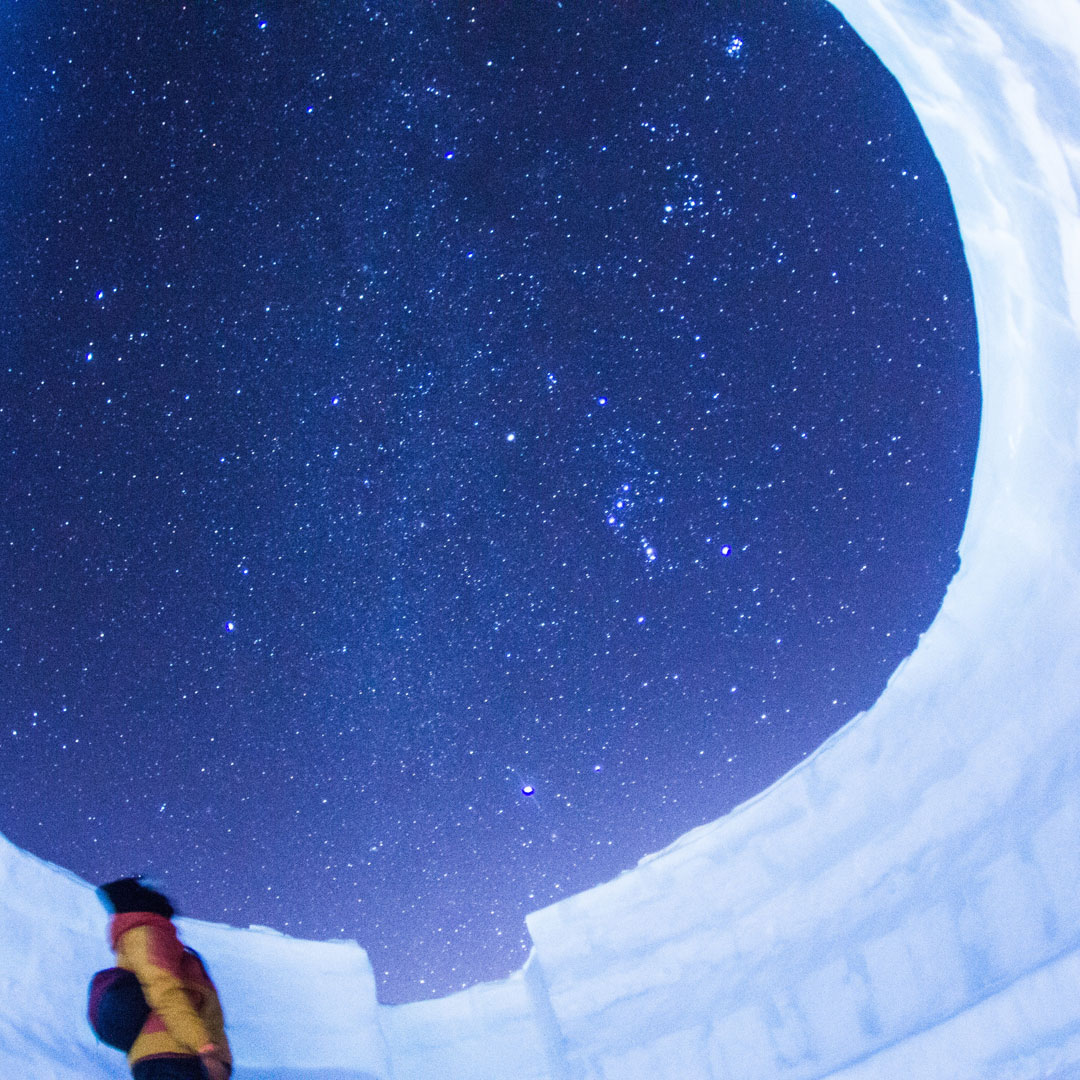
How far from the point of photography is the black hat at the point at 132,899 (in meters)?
3.01

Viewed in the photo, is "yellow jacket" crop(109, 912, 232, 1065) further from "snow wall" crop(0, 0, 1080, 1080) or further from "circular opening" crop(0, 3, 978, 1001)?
"snow wall" crop(0, 0, 1080, 1080)

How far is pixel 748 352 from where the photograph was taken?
16.0 feet

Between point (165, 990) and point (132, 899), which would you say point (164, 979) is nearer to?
point (165, 990)

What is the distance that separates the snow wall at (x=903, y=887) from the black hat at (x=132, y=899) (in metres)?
2.88

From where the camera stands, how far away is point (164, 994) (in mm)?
2879

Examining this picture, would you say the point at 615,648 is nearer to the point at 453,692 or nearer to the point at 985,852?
the point at 453,692

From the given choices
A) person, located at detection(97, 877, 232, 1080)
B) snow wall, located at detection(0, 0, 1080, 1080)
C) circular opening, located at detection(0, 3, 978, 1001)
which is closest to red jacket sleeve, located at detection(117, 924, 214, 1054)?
person, located at detection(97, 877, 232, 1080)

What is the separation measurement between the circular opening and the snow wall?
0.28 m

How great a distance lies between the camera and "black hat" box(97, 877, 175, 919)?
118 inches

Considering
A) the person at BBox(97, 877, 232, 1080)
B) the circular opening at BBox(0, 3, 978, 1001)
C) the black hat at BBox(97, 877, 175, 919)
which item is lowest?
the person at BBox(97, 877, 232, 1080)

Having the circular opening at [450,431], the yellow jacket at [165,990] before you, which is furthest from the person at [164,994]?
the circular opening at [450,431]

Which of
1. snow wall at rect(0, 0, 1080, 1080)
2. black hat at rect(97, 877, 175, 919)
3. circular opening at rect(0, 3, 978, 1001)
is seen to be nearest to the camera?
black hat at rect(97, 877, 175, 919)

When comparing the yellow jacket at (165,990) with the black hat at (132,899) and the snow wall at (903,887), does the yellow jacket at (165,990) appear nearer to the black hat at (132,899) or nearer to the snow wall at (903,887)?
the black hat at (132,899)

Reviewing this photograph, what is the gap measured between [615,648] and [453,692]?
3.51 feet
